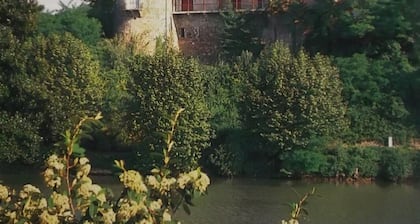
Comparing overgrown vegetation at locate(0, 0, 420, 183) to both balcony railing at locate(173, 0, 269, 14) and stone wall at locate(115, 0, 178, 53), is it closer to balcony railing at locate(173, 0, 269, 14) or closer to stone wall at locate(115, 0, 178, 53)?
stone wall at locate(115, 0, 178, 53)

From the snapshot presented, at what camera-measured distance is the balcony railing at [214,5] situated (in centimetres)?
4175

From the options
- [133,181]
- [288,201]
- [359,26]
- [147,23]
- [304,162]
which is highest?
[147,23]

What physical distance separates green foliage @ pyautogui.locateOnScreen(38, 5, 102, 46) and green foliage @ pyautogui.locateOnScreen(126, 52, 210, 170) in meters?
9.47

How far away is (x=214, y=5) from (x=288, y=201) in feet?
64.3

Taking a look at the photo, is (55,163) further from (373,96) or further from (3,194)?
(373,96)

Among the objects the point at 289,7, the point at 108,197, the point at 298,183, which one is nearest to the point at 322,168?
the point at 298,183

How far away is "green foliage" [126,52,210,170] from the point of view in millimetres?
31062

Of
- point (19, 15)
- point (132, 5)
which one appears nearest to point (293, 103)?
point (132, 5)

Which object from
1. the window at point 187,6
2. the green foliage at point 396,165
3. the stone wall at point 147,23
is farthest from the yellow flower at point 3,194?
the window at point 187,6

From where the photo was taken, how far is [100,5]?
4519 cm

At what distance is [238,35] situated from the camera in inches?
1602

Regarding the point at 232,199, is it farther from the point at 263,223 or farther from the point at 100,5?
the point at 100,5

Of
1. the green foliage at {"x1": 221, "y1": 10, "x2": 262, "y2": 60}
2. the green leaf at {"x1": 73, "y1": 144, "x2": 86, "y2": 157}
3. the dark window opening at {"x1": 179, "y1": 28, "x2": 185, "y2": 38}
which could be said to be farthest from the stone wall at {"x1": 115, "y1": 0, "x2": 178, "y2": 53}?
the green leaf at {"x1": 73, "y1": 144, "x2": 86, "y2": 157}

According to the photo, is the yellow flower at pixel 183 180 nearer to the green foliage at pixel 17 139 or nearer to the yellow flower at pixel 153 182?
the yellow flower at pixel 153 182
